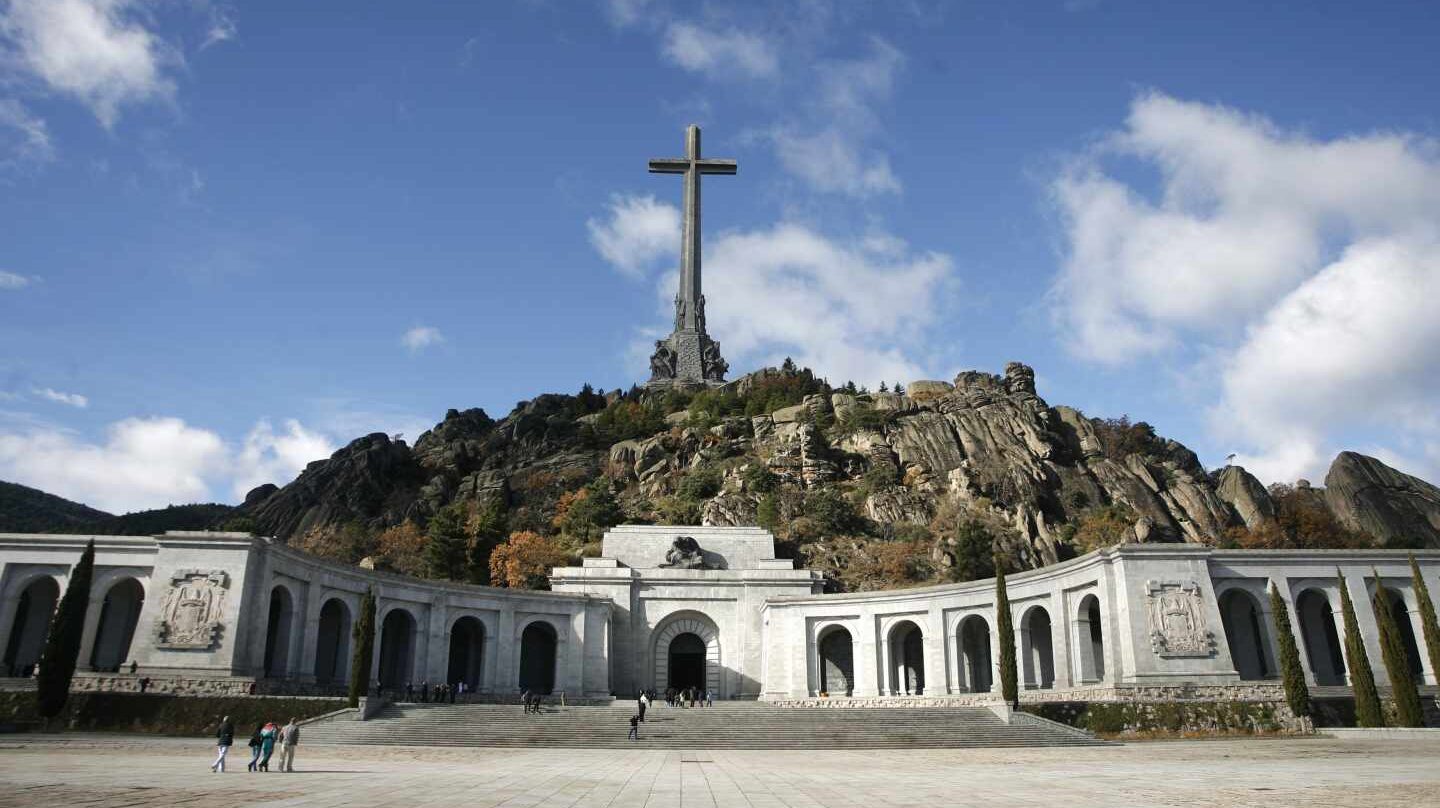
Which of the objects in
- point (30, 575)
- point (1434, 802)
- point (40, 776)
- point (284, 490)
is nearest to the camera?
point (1434, 802)

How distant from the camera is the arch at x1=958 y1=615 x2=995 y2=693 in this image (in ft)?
151

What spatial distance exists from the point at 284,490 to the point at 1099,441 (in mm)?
74232

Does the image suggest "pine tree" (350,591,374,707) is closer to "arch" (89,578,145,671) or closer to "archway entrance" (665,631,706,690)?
"arch" (89,578,145,671)

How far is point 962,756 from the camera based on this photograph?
27125 mm

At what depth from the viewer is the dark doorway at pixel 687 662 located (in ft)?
165

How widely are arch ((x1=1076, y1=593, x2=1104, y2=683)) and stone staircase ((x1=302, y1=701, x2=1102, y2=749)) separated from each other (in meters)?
5.36

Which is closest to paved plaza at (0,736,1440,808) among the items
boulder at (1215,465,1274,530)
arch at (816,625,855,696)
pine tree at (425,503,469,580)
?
arch at (816,625,855,696)

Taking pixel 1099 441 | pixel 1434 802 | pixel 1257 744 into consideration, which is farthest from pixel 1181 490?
pixel 1434 802

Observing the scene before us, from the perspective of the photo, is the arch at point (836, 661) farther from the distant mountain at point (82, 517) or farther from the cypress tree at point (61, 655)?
the distant mountain at point (82, 517)

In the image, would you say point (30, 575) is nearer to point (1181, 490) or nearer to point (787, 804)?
point (787, 804)

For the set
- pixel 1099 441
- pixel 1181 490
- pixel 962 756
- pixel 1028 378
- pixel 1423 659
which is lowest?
pixel 962 756

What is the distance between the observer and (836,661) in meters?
49.5

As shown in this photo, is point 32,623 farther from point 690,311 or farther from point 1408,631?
point 690,311

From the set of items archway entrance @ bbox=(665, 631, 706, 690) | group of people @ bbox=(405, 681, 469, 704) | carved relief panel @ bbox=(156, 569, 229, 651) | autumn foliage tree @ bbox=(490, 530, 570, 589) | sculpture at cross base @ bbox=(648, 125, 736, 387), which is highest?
sculpture at cross base @ bbox=(648, 125, 736, 387)
